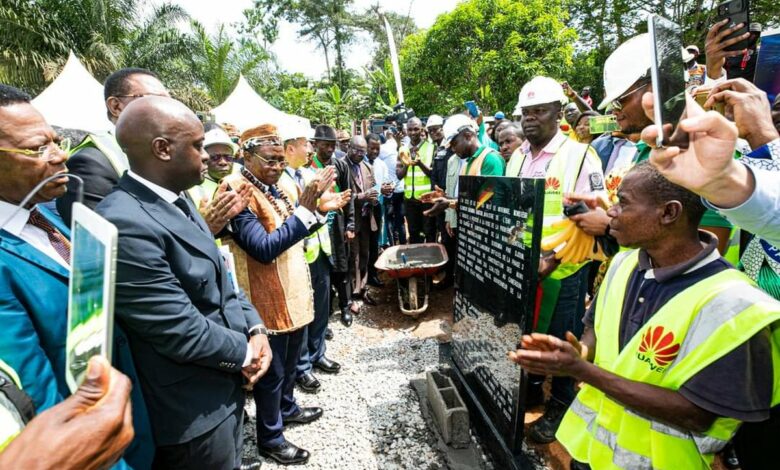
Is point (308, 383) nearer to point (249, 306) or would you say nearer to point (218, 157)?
point (249, 306)

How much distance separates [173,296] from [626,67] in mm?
2495

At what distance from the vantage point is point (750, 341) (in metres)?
1.25

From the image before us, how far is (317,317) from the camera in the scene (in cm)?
397

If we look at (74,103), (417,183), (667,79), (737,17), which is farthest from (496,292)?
(74,103)

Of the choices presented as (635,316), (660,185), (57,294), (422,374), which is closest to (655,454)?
(635,316)

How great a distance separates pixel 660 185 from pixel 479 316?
1.61 meters

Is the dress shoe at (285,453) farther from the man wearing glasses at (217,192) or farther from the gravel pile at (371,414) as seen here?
the man wearing glasses at (217,192)

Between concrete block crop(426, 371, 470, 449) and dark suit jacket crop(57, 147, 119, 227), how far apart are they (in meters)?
2.57

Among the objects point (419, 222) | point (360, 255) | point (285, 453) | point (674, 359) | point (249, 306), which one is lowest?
point (285, 453)

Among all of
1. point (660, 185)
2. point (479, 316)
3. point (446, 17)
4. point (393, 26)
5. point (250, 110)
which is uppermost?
point (393, 26)

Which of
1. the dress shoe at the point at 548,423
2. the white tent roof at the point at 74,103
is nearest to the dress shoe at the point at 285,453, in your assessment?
the dress shoe at the point at 548,423

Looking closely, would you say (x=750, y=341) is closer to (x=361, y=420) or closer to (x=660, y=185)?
(x=660, y=185)

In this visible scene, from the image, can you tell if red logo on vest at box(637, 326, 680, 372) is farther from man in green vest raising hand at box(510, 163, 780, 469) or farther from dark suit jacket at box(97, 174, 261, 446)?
dark suit jacket at box(97, 174, 261, 446)

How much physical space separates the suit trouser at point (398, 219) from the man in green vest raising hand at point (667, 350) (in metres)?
6.03
